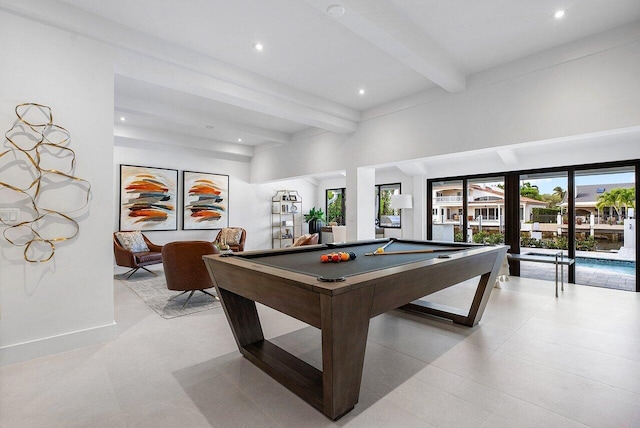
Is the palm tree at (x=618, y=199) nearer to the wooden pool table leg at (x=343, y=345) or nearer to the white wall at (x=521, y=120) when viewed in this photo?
the white wall at (x=521, y=120)

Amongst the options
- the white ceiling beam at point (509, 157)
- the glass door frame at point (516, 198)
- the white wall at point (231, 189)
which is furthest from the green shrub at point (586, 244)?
the white wall at point (231, 189)

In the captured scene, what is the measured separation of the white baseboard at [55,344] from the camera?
2508 millimetres

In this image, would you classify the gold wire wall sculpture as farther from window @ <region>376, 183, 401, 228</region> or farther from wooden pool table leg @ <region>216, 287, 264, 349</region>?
window @ <region>376, 183, 401, 228</region>

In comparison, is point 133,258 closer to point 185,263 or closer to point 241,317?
point 185,263

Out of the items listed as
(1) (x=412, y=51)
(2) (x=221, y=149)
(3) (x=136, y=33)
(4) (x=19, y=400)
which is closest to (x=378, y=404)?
(4) (x=19, y=400)

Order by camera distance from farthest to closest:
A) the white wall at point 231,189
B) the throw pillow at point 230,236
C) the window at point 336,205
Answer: the window at point 336,205
the throw pillow at point 230,236
the white wall at point 231,189

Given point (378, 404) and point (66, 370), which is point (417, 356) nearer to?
point (378, 404)

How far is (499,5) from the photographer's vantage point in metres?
Answer: 2.92

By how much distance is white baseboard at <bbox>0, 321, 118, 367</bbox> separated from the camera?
2.51 meters

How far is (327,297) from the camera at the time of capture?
1.61 meters

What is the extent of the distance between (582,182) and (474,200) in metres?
1.80

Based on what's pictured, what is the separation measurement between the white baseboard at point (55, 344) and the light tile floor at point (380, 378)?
7 cm

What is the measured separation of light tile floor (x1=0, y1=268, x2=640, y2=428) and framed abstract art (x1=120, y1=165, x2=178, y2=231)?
3766mm

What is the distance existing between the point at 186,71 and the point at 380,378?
12.5ft
